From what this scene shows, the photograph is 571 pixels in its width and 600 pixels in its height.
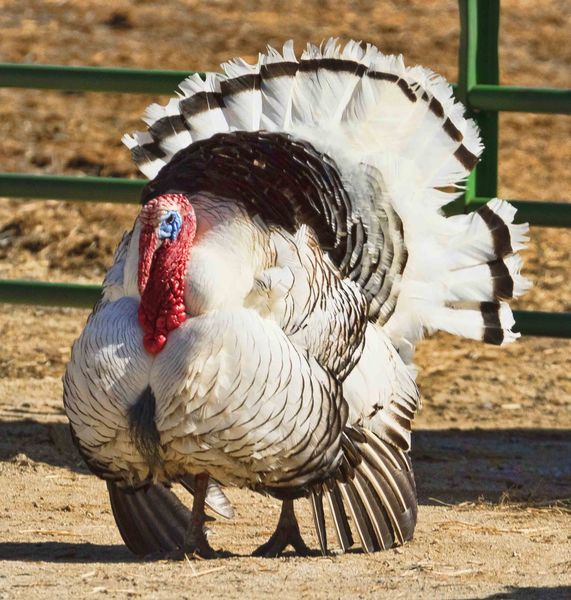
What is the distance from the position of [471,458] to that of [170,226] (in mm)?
2645

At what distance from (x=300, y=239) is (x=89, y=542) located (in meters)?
1.37

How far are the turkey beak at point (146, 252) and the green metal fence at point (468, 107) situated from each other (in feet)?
7.57

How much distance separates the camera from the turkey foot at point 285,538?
17.0 ft

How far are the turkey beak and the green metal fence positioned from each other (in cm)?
231

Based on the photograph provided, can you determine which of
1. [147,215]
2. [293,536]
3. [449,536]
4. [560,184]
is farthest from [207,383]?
[560,184]

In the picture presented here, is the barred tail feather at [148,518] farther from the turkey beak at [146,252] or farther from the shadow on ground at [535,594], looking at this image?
the shadow on ground at [535,594]

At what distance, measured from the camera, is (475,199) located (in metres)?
6.98

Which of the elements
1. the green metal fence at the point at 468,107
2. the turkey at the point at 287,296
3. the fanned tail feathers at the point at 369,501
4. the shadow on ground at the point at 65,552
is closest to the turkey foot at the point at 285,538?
the turkey at the point at 287,296

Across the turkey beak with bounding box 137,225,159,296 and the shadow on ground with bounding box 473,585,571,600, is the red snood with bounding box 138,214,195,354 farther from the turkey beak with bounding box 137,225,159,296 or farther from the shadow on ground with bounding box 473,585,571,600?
the shadow on ground with bounding box 473,585,571,600

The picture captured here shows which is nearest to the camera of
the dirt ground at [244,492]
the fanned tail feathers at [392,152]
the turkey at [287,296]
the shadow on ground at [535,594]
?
the shadow on ground at [535,594]

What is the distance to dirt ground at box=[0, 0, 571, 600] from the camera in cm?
481

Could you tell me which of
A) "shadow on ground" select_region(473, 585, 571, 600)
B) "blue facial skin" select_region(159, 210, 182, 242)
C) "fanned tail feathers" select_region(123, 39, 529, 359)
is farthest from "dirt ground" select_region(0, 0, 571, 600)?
"blue facial skin" select_region(159, 210, 182, 242)

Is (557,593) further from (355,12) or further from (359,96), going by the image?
(355,12)

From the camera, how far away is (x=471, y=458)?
22.5 ft
